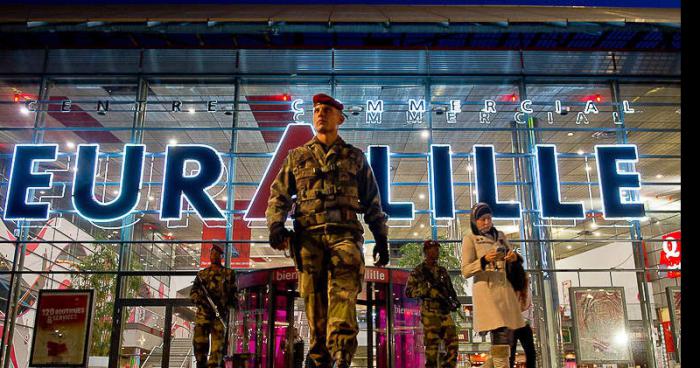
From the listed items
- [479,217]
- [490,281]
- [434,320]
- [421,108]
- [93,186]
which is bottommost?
[434,320]

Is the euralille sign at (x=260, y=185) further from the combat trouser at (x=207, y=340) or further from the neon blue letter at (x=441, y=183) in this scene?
the combat trouser at (x=207, y=340)

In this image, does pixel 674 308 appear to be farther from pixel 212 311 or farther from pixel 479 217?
pixel 212 311

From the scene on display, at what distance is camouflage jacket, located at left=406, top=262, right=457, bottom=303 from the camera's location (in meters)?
7.41

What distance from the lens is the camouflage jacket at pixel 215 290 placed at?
8.44 metres

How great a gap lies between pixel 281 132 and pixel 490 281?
9.72 metres

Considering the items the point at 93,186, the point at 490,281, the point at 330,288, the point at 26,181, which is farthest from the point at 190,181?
the point at 330,288

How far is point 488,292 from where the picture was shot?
17.3ft

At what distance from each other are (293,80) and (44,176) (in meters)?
6.04

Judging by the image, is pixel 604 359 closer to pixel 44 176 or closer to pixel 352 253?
pixel 352 253

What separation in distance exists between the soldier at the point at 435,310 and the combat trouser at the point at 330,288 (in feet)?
12.6

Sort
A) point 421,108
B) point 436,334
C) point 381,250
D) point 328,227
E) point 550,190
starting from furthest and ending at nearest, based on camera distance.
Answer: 1. point 421,108
2. point 550,190
3. point 436,334
4. point 381,250
5. point 328,227

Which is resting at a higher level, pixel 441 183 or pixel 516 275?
pixel 441 183

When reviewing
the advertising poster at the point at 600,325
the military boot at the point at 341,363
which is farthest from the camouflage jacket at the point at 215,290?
the advertising poster at the point at 600,325

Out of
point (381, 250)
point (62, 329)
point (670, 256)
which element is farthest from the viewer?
point (670, 256)
